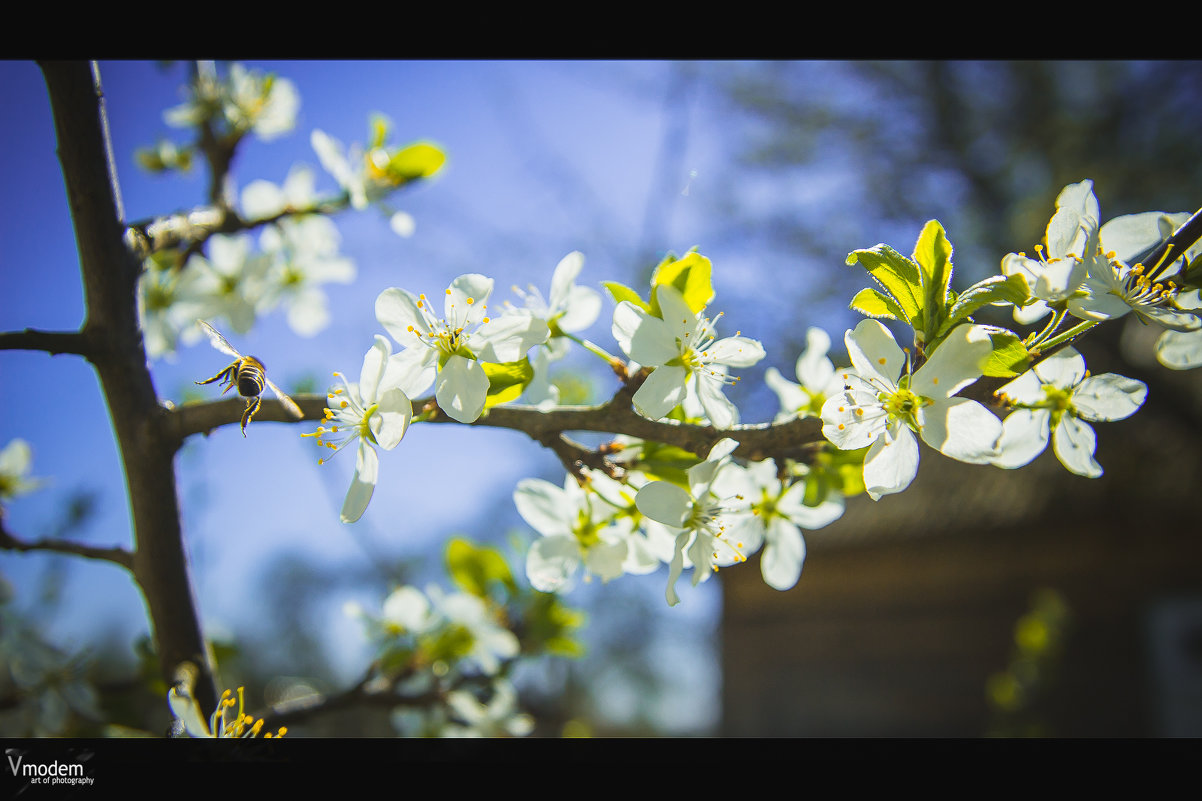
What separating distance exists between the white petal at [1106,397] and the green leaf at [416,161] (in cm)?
107

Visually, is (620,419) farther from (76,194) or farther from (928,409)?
(76,194)

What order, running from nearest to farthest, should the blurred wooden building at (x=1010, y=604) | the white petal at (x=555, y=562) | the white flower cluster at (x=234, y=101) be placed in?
the white petal at (x=555, y=562), the white flower cluster at (x=234, y=101), the blurred wooden building at (x=1010, y=604)

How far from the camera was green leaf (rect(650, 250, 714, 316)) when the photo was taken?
671mm

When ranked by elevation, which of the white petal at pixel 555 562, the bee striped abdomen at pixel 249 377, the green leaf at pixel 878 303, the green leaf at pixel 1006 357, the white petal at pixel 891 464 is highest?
the green leaf at pixel 878 303

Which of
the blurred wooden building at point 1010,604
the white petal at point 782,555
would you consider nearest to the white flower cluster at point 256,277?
the white petal at point 782,555

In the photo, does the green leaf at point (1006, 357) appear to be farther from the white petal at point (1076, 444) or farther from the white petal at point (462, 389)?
the white petal at point (462, 389)

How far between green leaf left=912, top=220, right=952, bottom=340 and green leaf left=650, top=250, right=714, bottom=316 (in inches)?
7.6

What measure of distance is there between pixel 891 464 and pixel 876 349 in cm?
10

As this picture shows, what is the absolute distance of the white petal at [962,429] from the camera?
59 centimetres

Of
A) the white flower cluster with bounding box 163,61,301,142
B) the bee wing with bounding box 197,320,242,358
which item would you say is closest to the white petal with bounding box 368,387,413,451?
the bee wing with bounding box 197,320,242,358

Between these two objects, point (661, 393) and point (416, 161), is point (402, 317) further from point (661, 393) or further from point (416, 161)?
point (416, 161)

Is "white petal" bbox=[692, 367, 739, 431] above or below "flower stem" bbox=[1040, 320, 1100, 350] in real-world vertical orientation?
below

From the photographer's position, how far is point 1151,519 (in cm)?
406

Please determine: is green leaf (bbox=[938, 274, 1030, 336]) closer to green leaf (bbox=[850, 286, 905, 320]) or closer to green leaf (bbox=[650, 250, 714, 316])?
green leaf (bbox=[850, 286, 905, 320])
